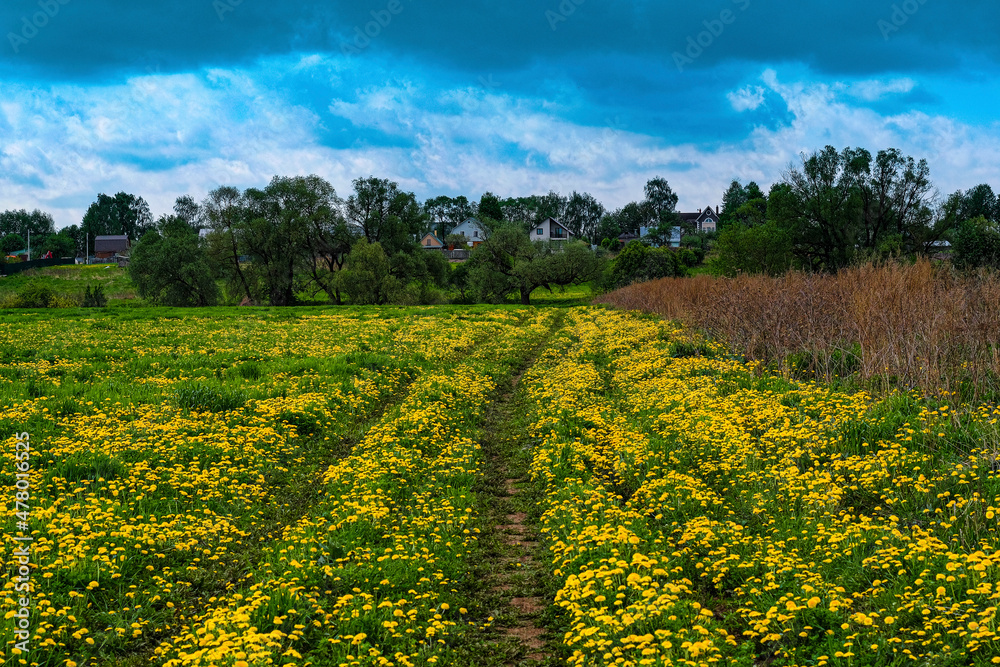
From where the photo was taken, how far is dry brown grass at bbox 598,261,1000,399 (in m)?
12.4

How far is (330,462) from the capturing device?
42.0 feet

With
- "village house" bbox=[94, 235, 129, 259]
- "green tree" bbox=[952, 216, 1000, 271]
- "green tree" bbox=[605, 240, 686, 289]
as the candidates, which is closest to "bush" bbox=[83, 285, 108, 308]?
"green tree" bbox=[605, 240, 686, 289]

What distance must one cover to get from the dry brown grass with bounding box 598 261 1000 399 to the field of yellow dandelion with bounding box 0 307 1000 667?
123 cm

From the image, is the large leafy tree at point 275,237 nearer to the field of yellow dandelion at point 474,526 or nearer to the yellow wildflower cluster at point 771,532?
the field of yellow dandelion at point 474,526

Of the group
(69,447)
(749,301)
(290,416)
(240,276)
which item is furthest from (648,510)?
(240,276)

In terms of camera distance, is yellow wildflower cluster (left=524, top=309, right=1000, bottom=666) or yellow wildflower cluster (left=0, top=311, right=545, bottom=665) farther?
yellow wildflower cluster (left=0, top=311, right=545, bottom=665)

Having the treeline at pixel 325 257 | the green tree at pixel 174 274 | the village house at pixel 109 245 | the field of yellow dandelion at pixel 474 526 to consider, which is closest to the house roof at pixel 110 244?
the village house at pixel 109 245

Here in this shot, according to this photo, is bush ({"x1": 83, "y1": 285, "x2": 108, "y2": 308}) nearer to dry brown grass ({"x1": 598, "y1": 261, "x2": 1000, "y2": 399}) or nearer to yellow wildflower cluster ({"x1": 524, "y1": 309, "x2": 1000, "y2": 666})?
dry brown grass ({"x1": 598, "y1": 261, "x2": 1000, "y2": 399})

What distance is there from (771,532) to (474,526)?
4.14m

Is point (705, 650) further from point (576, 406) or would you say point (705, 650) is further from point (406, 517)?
point (576, 406)

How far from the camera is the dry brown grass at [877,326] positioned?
12.4 m

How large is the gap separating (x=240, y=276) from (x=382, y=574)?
259 feet

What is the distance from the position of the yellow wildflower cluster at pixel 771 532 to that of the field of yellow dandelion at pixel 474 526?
0.14ft

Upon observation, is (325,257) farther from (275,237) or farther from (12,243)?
(12,243)
